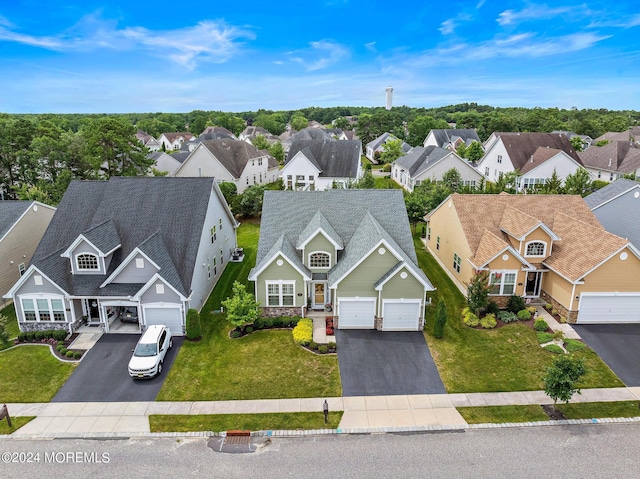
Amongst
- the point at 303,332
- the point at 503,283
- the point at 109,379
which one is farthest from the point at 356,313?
the point at 109,379

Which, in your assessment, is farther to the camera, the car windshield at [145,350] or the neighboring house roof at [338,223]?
the neighboring house roof at [338,223]

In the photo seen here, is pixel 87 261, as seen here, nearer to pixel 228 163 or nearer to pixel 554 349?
pixel 554 349

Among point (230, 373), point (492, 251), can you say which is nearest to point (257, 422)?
point (230, 373)

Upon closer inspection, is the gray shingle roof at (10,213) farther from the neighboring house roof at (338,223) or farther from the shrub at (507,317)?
the shrub at (507,317)

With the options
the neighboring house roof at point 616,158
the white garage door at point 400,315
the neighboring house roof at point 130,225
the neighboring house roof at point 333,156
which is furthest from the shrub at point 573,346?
the neighboring house roof at point 616,158

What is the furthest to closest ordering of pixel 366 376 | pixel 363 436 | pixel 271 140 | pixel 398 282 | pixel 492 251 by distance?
pixel 271 140 → pixel 492 251 → pixel 398 282 → pixel 366 376 → pixel 363 436

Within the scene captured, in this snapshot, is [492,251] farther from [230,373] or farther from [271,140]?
[271,140]
